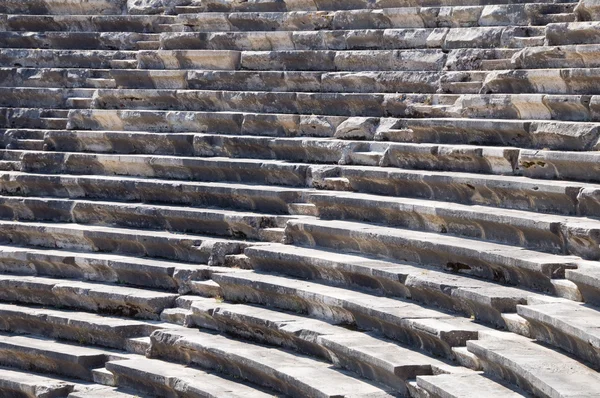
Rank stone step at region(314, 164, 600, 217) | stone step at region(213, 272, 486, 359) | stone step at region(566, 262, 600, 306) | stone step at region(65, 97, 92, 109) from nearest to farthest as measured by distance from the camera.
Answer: stone step at region(566, 262, 600, 306) → stone step at region(213, 272, 486, 359) → stone step at region(314, 164, 600, 217) → stone step at region(65, 97, 92, 109)

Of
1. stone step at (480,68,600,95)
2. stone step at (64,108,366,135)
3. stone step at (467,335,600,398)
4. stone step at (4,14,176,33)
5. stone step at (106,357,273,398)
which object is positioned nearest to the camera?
stone step at (467,335,600,398)

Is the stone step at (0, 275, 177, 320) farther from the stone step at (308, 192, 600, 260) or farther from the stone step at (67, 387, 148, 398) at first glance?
the stone step at (308, 192, 600, 260)

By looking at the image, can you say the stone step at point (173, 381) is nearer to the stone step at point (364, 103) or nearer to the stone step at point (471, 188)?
the stone step at point (471, 188)

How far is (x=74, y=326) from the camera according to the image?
10836mm

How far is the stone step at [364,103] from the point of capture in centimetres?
939

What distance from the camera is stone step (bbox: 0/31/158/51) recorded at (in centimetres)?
1467

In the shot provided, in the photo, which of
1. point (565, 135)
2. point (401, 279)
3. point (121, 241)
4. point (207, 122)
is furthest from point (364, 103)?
point (401, 279)

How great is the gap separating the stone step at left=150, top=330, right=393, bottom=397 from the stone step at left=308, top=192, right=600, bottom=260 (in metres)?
1.48

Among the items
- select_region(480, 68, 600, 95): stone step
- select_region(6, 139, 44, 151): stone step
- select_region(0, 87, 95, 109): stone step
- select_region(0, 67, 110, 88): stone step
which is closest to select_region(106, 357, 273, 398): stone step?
select_region(480, 68, 600, 95): stone step

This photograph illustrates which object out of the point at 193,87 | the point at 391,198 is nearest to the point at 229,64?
the point at 193,87

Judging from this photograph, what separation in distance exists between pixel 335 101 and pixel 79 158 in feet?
10.2

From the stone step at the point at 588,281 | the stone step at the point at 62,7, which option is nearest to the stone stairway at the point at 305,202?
the stone step at the point at 588,281

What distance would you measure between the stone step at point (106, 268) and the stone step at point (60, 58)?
2.93 m

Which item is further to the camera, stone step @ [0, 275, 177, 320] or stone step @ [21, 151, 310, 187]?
stone step @ [21, 151, 310, 187]
